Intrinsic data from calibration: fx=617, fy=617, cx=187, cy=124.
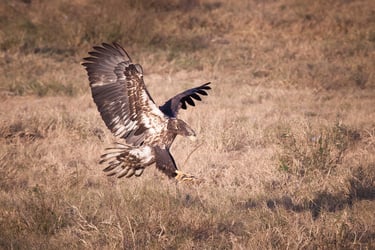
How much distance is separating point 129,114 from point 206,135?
96.6 inches

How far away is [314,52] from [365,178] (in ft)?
24.4

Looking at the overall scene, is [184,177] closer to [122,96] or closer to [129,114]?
[129,114]

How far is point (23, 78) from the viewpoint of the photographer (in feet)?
36.8

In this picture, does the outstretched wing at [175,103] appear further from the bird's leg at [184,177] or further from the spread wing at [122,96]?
the bird's leg at [184,177]

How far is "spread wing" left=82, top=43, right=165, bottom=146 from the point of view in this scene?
5.84 m

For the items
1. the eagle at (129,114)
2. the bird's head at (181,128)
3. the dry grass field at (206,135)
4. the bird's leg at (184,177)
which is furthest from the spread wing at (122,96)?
the bird's leg at (184,177)

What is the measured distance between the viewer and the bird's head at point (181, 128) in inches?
218

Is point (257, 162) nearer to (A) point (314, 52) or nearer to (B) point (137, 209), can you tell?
(B) point (137, 209)

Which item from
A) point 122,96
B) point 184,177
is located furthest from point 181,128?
point 122,96

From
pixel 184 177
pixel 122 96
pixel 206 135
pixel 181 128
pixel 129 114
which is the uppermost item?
pixel 122 96

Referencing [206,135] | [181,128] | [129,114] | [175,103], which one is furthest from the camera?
[206,135]

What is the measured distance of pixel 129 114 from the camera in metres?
5.96

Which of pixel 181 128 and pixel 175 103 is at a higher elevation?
pixel 175 103

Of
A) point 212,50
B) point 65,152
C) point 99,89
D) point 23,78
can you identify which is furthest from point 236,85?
point 99,89
